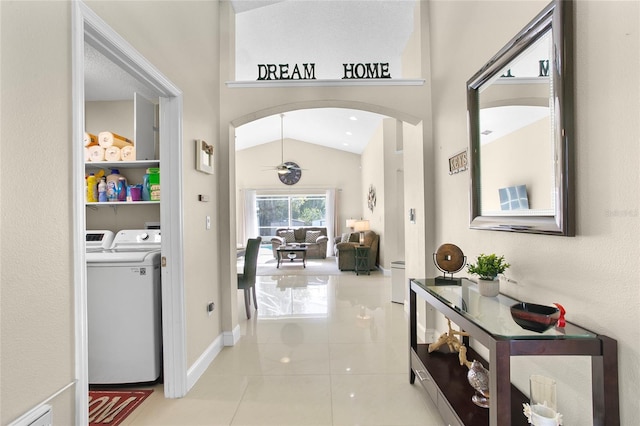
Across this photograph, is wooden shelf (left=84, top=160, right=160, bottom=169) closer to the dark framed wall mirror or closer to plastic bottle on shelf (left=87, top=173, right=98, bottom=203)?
plastic bottle on shelf (left=87, top=173, right=98, bottom=203)

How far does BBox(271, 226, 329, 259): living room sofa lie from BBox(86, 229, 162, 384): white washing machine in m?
6.68

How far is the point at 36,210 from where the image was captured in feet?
3.57

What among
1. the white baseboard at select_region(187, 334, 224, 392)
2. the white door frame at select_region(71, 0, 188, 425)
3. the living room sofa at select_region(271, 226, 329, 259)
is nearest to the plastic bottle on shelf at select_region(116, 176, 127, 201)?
the white door frame at select_region(71, 0, 188, 425)

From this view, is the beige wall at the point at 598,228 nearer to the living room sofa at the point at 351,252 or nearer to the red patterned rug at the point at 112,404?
the red patterned rug at the point at 112,404

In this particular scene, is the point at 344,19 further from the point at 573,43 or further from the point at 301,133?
the point at 301,133

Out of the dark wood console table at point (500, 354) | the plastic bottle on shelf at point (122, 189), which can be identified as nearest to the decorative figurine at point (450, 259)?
the dark wood console table at point (500, 354)

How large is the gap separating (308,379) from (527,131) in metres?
2.16

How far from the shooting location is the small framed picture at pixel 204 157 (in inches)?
96.3

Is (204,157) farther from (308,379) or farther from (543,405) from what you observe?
(543,405)

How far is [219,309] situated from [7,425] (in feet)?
6.53

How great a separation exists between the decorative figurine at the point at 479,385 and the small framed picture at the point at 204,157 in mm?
2289

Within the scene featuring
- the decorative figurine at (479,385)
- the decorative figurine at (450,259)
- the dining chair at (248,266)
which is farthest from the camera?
the dining chair at (248,266)

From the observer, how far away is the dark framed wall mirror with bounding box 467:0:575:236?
129 cm

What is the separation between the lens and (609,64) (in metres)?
1.13
